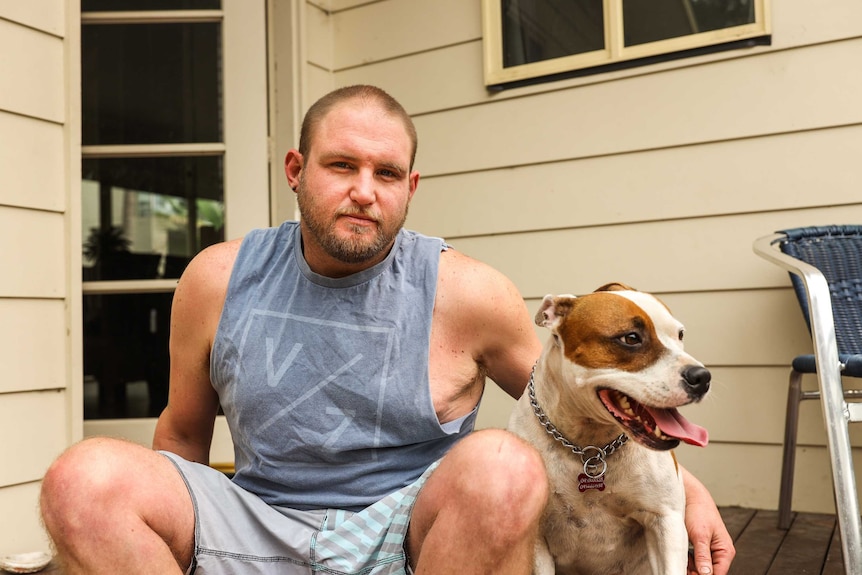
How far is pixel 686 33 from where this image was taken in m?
2.93

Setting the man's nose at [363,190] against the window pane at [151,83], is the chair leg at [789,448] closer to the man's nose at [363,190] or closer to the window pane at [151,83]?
the man's nose at [363,190]

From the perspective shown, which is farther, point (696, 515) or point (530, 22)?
point (530, 22)

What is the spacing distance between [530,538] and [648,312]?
501 mm

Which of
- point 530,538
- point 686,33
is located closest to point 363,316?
point 530,538

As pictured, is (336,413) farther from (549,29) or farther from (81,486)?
(549,29)

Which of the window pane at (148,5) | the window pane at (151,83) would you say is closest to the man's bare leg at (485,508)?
the window pane at (151,83)

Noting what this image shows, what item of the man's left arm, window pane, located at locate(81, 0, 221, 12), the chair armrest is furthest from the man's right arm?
window pane, located at locate(81, 0, 221, 12)

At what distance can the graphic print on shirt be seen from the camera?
5.45ft

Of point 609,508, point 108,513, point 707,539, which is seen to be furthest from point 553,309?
point 108,513

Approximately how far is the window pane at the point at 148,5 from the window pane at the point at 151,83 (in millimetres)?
67

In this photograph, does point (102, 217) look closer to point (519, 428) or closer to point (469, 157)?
point (469, 157)

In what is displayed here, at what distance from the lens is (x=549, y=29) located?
127 inches

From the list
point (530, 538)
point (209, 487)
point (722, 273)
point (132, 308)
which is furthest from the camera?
point (132, 308)

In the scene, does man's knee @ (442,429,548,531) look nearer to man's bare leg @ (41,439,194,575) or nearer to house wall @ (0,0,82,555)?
man's bare leg @ (41,439,194,575)
